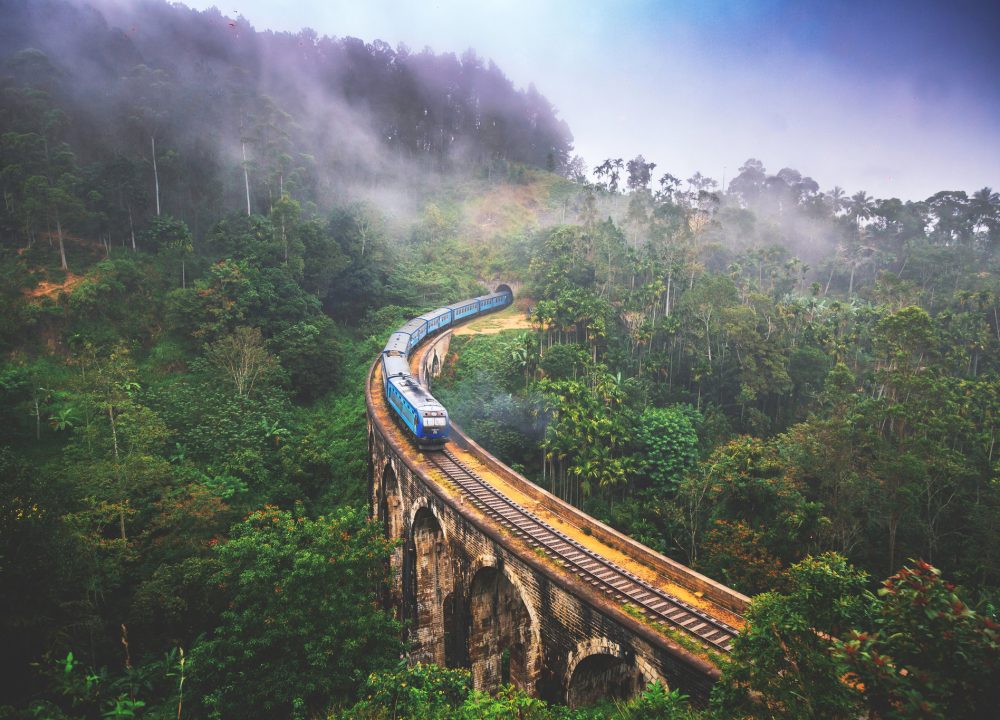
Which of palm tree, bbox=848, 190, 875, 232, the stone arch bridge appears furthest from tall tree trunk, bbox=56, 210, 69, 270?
palm tree, bbox=848, 190, 875, 232

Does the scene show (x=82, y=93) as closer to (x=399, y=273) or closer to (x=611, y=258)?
(x=399, y=273)

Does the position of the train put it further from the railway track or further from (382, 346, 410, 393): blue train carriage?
the railway track

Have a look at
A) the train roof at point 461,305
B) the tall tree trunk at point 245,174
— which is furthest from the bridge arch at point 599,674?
the tall tree trunk at point 245,174

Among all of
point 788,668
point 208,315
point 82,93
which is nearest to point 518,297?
point 208,315

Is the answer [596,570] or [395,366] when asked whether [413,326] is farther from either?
[596,570]

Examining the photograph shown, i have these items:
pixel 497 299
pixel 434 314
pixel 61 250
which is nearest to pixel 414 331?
pixel 434 314
